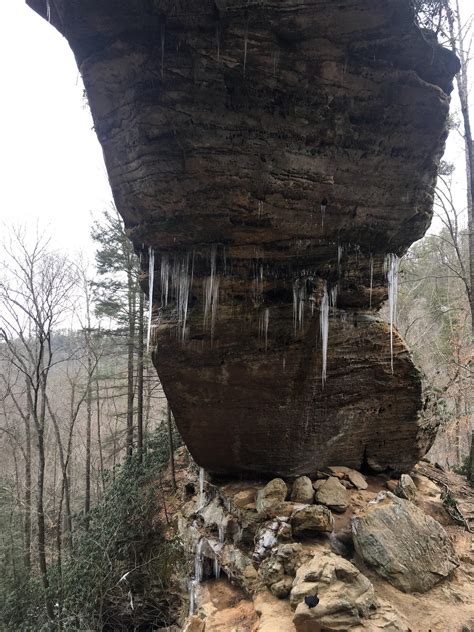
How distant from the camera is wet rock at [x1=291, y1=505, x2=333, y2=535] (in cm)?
494

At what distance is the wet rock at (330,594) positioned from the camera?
362 centimetres

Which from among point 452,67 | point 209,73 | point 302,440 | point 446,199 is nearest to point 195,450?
point 302,440

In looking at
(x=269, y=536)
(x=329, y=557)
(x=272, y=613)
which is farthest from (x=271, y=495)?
(x=272, y=613)

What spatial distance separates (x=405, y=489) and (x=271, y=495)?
2.32m

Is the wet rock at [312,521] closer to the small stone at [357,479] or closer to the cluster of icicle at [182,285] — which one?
the small stone at [357,479]

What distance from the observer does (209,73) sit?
3.81 meters

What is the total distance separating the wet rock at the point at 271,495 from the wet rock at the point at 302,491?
149mm

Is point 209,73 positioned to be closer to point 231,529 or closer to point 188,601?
point 231,529

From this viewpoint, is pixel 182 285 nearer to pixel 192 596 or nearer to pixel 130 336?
pixel 192 596

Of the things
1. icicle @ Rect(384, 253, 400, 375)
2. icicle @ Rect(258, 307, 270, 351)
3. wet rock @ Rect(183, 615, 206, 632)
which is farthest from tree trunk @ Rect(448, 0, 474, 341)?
wet rock @ Rect(183, 615, 206, 632)

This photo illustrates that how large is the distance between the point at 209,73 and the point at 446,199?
31.0ft

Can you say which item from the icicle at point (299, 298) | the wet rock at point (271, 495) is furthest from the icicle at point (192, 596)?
the icicle at point (299, 298)

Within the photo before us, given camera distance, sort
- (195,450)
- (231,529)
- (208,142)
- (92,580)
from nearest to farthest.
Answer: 1. (208,142)
2. (231,529)
3. (195,450)
4. (92,580)

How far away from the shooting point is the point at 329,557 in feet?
14.1
